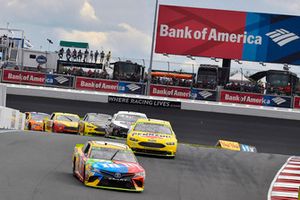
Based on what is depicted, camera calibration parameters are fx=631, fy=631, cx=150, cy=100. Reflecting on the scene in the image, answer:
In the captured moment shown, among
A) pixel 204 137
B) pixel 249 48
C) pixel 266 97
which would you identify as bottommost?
pixel 204 137

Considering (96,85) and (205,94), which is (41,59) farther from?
(205,94)

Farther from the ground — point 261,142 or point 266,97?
point 266,97

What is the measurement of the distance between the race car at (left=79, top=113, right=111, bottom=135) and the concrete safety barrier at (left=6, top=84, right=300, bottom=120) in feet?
34.1

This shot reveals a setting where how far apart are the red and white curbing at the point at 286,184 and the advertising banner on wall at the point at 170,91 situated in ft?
61.0

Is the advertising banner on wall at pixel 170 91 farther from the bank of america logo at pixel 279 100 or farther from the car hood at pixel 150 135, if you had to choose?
the car hood at pixel 150 135

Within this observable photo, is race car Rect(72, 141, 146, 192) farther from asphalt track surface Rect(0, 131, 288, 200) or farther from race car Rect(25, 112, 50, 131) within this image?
race car Rect(25, 112, 50, 131)

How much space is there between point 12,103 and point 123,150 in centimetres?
2874

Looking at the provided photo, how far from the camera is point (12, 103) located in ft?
143

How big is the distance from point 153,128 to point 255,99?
2012 centimetres

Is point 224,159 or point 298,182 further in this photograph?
point 224,159

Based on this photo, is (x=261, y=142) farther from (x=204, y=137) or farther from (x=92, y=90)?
(x=92, y=90)

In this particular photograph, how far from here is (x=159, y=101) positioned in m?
41.5

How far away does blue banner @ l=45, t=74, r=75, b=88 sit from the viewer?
43219 mm

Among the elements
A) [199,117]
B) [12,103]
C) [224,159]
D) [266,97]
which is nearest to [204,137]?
[199,117]
